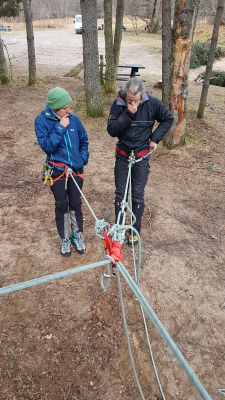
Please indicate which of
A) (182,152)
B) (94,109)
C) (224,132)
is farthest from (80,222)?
(224,132)

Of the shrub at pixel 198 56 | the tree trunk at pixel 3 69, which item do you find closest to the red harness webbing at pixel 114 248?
the tree trunk at pixel 3 69

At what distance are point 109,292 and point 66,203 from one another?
1.00 metres

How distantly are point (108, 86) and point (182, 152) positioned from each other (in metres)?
3.97

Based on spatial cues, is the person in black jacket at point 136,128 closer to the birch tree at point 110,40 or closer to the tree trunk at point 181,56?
the tree trunk at point 181,56

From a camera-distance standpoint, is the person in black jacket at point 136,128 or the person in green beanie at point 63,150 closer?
the person in green beanie at point 63,150

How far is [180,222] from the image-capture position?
380 centimetres

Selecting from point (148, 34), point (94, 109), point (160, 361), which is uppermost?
point (148, 34)

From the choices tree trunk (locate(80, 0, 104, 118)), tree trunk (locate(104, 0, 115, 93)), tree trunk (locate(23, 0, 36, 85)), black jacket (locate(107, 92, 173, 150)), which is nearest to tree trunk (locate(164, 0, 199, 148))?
tree trunk (locate(80, 0, 104, 118))

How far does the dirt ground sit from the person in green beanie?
601 millimetres

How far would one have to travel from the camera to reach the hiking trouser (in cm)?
270

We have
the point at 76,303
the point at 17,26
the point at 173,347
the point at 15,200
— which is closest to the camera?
the point at 173,347

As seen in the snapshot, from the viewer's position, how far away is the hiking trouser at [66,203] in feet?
8.84

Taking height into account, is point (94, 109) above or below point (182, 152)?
above

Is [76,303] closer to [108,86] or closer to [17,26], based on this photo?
[108,86]
